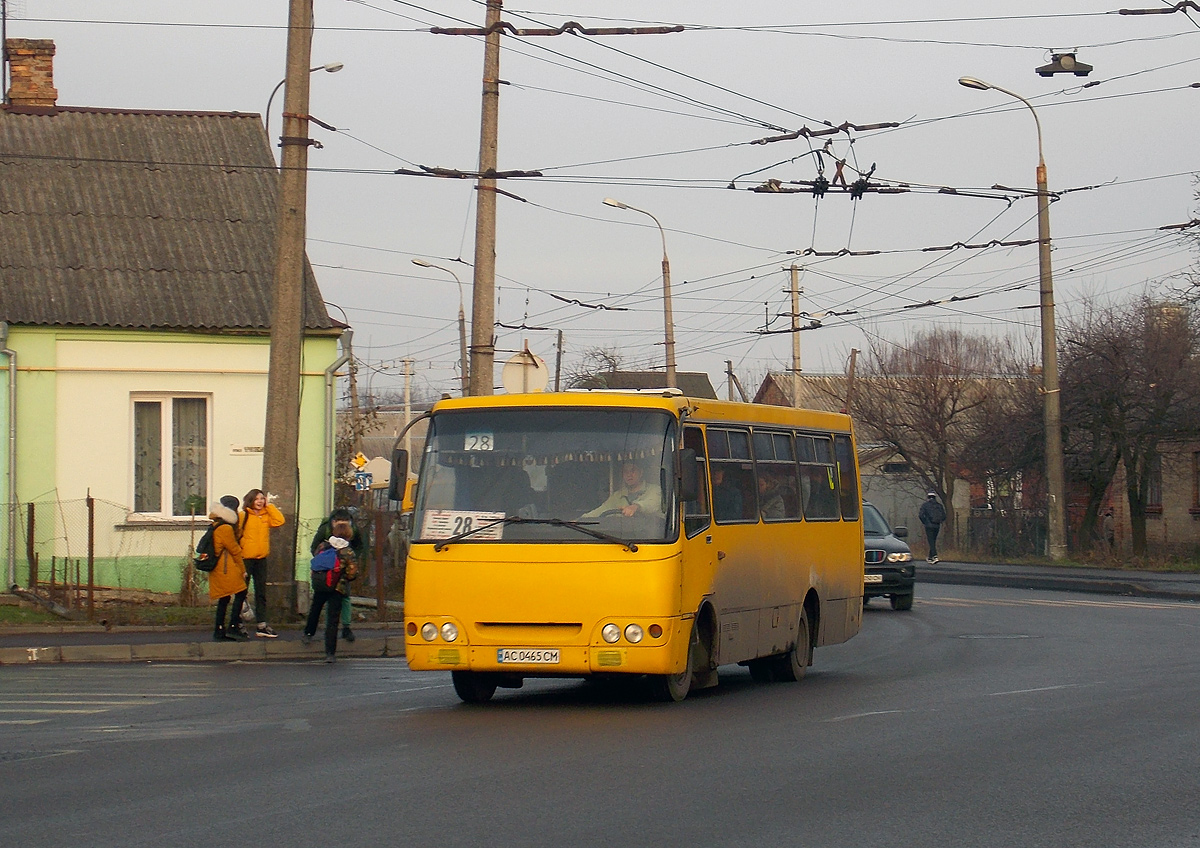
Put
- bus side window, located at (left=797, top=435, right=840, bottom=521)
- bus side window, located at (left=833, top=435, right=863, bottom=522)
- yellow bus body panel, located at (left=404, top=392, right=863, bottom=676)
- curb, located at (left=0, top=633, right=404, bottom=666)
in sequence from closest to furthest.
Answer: yellow bus body panel, located at (left=404, top=392, right=863, bottom=676) < bus side window, located at (left=797, top=435, right=840, bottom=521) < curb, located at (left=0, top=633, right=404, bottom=666) < bus side window, located at (left=833, top=435, right=863, bottom=522)

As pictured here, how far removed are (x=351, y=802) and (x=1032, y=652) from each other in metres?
11.1

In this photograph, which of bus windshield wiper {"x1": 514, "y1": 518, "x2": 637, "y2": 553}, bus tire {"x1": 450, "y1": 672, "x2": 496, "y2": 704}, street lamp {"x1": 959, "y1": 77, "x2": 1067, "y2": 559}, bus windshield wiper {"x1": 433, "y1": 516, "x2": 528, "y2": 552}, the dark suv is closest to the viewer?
bus windshield wiper {"x1": 514, "y1": 518, "x2": 637, "y2": 553}

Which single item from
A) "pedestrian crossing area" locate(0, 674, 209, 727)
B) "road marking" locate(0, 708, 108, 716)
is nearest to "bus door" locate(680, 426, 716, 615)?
"pedestrian crossing area" locate(0, 674, 209, 727)

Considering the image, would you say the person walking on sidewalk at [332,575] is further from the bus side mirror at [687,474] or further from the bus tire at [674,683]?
the bus side mirror at [687,474]

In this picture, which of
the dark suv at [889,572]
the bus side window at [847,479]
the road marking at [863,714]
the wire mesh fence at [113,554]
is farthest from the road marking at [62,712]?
the dark suv at [889,572]

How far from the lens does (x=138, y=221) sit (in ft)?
79.4

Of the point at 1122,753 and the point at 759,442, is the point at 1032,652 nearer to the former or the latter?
the point at 759,442

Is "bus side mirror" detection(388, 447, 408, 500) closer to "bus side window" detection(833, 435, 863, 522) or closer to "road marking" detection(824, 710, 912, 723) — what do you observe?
"road marking" detection(824, 710, 912, 723)

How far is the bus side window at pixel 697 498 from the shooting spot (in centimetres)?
1188

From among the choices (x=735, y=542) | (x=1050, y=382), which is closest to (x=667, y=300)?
(x=1050, y=382)

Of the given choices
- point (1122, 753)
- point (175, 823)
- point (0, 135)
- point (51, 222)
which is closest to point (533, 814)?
point (175, 823)

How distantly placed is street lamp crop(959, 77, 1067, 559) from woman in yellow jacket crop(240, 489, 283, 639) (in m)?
20.5

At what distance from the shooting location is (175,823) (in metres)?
7.09

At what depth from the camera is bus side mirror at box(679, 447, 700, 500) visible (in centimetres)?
1162
